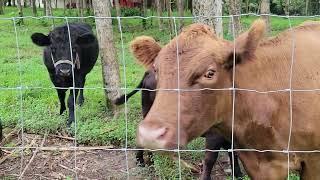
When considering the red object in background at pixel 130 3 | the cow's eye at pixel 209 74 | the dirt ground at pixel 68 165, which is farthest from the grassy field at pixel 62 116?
the red object in background at pixel 130 3

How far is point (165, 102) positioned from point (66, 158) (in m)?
2.85

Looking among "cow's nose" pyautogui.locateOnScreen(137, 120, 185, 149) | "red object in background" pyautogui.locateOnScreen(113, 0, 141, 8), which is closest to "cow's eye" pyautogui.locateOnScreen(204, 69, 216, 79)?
"cow's nose" pyautogui.locateOnScreen(137, 120, 185, 149)

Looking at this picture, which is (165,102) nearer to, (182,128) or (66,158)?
(182,128)

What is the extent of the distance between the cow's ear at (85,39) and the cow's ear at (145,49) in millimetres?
3871

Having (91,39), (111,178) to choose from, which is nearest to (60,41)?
(91,39)

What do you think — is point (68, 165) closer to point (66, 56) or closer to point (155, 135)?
point (66, 56)

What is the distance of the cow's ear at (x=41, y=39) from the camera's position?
23.8 feet

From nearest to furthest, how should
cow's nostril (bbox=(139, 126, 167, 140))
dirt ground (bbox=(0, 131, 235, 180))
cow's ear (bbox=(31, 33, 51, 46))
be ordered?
cow's nostril (bbox=(139, 126, 167, 140)), dirt ground (bbox=(0, 131, 235, 180)), cow's ear (bbox=(31, 33, 51, 46))

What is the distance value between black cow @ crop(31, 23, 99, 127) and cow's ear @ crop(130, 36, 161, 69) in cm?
305

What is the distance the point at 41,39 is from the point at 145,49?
387cm

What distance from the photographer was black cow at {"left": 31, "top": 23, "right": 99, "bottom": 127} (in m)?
7.05

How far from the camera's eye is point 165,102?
314cm

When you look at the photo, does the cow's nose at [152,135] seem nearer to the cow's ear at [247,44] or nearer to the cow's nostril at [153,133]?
the cow's nostril at [153,133]

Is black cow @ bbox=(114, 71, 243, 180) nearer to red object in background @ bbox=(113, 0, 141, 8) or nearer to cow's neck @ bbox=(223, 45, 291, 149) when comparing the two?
cow's neck @ bbox=(223, 45, 291, 149)
